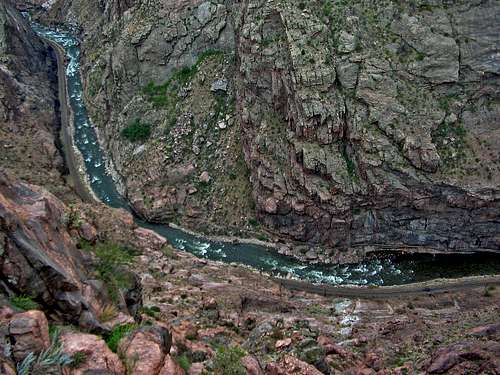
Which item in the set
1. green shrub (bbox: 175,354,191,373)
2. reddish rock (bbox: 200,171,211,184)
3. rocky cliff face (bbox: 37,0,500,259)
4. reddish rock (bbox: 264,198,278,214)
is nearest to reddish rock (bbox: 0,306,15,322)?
green shrub (bbox: 175,354,191,373)

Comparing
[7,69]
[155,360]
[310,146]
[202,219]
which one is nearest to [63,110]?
[7,69]

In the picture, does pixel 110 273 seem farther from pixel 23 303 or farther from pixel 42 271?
pixel 23 303

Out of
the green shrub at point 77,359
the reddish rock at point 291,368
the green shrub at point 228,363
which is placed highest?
the green shrub at point 77,359

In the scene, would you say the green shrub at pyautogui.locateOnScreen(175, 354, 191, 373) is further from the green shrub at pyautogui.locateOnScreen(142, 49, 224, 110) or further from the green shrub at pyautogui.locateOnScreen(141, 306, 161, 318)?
the green shrub at pyautogui.locateOnScreen(142, 49, 224, 110)

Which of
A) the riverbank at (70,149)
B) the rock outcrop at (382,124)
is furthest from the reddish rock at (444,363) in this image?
the riverbank at (70,149)

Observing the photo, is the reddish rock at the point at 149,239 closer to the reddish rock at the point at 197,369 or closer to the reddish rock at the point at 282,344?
the reddish rock at the point at 282,344

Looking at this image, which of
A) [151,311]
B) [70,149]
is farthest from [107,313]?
[70,149]

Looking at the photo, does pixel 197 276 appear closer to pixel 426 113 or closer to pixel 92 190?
pixel 92 190
